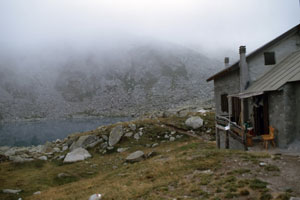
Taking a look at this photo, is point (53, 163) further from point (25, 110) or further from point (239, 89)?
point (25, 110)

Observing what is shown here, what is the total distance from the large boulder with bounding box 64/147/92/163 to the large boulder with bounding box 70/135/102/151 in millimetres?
2041

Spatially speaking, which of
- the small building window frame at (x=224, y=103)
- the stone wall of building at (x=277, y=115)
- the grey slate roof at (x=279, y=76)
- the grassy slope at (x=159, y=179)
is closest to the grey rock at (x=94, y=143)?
the grassy slope at (x=159, y=179)

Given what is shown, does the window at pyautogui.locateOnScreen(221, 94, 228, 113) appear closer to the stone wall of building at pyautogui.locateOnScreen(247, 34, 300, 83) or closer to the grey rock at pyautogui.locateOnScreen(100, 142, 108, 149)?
the stone wall of building at pyautogui.locateOnScreen(247, 34, 300, 83)

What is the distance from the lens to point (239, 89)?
18.8 meters

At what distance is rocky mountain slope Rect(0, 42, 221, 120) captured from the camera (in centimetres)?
12631

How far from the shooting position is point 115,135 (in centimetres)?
3031

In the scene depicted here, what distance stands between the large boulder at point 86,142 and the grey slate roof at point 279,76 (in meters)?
21.3

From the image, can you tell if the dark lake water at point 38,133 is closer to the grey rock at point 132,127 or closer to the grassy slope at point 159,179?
the grey rock at point 132,127

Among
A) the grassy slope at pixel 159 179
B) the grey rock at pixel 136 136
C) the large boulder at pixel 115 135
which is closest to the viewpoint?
the grassy slope at pixel 159 179

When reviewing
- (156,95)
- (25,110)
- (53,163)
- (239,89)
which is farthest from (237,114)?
(25,110)

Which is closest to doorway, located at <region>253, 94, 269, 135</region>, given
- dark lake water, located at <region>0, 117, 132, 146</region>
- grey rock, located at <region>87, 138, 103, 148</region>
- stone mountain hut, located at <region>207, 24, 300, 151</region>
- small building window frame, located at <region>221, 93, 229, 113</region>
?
stone mountain hut, located at <region>207, 24, 300, 151</region>

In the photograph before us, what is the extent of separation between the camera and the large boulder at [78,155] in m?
25.8

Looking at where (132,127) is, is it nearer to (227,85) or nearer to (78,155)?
(78,155)

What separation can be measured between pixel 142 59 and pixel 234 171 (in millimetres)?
161237
